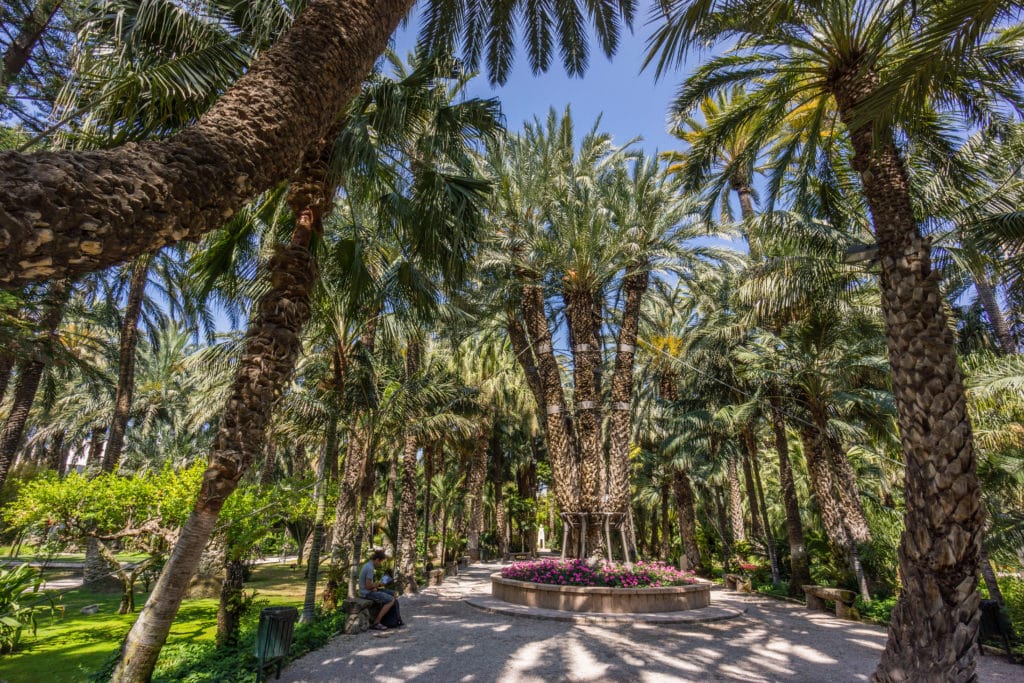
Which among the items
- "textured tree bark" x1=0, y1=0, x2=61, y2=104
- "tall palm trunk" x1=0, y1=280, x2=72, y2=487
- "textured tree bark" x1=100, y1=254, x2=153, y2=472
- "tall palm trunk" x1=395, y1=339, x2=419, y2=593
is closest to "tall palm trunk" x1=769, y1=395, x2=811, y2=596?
"tall palm trunk" x1=395, y1=339, x2=419, y2=593

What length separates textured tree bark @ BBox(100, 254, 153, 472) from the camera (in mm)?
16438

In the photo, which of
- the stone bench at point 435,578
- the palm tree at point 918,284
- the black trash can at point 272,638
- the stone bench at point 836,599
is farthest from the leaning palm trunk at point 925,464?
the stone bench at point 435,578

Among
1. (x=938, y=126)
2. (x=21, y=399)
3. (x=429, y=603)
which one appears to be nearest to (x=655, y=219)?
(x=938, y=126)

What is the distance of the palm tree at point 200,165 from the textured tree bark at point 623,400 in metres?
10.9

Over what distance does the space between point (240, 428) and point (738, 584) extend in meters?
18.4

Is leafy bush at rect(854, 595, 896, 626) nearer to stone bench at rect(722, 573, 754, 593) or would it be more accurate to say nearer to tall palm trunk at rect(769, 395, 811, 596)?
tall palm trunk at rect(769, 395, 811, 596)

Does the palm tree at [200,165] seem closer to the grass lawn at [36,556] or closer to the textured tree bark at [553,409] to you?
the textured tree bark at [553,409]

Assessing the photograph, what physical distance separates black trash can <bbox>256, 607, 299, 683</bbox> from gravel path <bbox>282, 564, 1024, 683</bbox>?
1.38ft

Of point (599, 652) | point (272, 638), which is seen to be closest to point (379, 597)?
point (272, 638)

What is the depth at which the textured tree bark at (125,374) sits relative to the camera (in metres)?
16.4

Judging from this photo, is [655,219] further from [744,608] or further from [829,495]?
[744,608]

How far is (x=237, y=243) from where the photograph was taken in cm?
775

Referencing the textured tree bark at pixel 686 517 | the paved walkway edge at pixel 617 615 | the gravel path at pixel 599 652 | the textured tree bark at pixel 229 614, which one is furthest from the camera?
the textured tree bark at pixel 686 517

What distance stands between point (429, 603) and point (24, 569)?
8.50m
